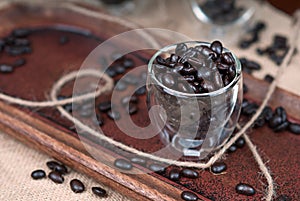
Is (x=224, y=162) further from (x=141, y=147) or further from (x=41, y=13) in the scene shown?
(x=41, y=13)

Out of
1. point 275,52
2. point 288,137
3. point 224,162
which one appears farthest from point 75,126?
point 275,52

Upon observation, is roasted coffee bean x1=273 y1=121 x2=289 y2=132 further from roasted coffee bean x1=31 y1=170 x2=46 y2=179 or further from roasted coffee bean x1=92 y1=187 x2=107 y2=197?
roasted coffee bean x1=31 y1=170 x2=46 y2=179

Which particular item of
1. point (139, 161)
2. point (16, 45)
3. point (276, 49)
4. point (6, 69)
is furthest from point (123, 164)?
point (276, 49)

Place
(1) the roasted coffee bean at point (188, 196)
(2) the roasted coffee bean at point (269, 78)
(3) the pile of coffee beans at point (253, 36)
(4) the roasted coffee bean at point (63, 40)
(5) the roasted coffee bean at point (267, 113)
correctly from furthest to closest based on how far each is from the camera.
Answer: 1. (3) the pile of coffee beans at point (253, 36)
2. (4) the roasted coffee bean at point (63, 40)
3. (2) the roasted coffee bean at point (269, 78)
4. (5) the roasted coffee bean at point (267, 113)
5. (1) the roasted coffee bean at point (188, 196)

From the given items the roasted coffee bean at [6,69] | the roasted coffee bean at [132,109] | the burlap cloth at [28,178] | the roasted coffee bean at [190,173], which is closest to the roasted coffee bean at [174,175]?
the roasted coffee bean at [190,173]

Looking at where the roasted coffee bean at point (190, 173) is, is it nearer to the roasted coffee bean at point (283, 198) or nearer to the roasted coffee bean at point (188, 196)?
the roasted coffee bean at point (188, 196)
